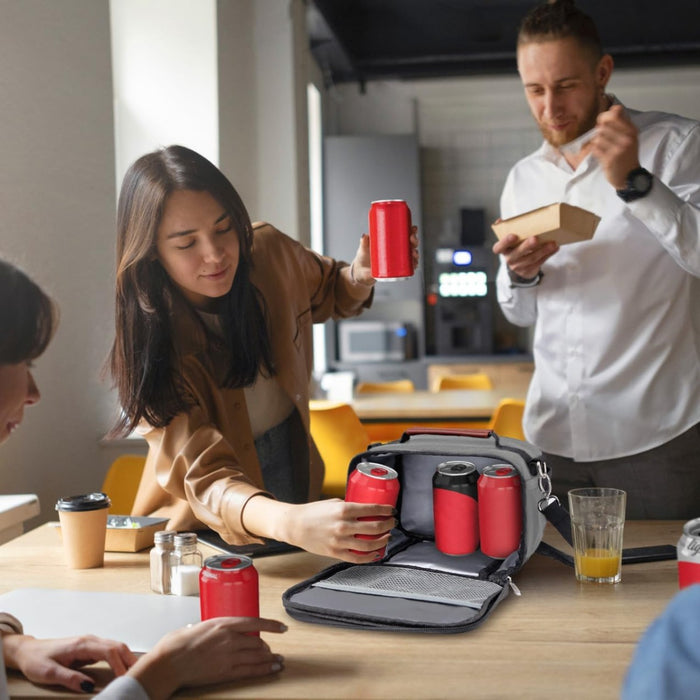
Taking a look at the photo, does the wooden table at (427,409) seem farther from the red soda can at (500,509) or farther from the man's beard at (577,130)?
the red soda can at (500,509)

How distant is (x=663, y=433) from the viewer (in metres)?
2.14

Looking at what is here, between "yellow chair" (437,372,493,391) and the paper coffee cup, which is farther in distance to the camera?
"yellow chair" (437,372,493,391)

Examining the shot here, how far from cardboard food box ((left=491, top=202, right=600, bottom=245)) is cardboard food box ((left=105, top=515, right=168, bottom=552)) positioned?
1140mm

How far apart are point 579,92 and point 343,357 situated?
5624mm

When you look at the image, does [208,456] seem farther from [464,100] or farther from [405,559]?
[464,100]

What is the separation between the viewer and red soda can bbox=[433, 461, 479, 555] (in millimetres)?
1519

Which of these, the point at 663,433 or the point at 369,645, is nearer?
the point at 369,645

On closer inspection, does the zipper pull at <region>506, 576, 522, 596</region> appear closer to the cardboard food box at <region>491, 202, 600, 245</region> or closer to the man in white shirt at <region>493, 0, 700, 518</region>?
the man in white shirt at <region>493, 0, 700, 518</region>

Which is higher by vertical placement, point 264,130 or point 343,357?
point 264,130

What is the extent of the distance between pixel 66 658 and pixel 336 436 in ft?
7.76

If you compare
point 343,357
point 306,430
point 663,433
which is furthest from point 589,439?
point 343,357

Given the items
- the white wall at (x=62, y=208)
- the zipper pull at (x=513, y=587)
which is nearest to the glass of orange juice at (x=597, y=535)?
the zipper pull at (x=513, y=587)

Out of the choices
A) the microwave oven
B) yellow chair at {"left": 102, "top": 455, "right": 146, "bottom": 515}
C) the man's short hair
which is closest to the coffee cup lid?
yellow chair at {"left": 102, "top": 455, "right": 146, "bottom": 515}

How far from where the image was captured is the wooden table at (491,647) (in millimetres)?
1126
